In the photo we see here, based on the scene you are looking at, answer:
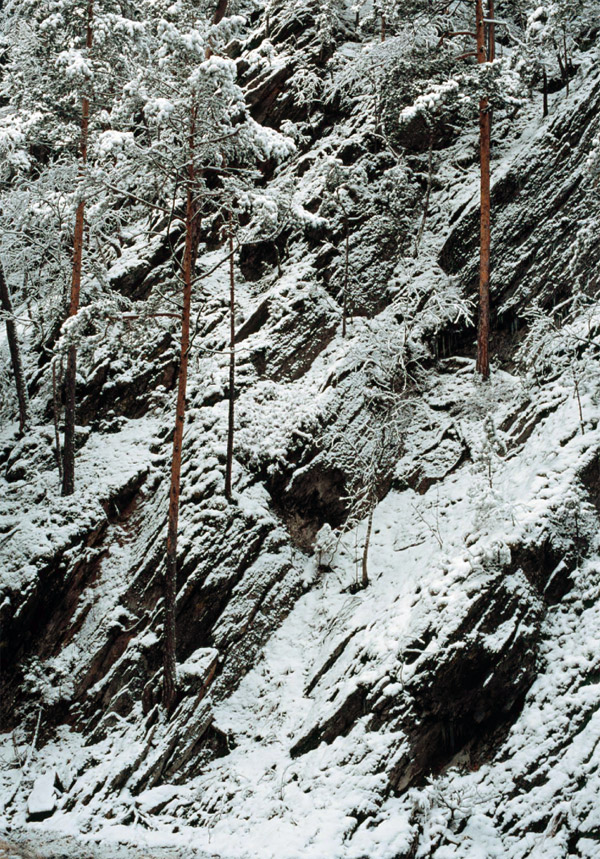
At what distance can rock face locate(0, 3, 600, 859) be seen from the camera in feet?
29.7

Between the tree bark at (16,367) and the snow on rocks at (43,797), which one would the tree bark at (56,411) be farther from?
the snow on rocks at (43,797)

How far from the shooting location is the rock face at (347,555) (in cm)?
904

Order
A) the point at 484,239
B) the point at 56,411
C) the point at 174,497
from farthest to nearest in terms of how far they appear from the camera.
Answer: the point at 56,411, the point at 484,239, the point at 174,497

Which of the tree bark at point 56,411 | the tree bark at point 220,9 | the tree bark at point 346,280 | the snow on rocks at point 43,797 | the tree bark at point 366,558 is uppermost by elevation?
the tree bark at point 220,9

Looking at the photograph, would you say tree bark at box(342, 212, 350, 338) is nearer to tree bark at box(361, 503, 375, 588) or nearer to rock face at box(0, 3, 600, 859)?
rock face at box(0, 3, 600, 859)

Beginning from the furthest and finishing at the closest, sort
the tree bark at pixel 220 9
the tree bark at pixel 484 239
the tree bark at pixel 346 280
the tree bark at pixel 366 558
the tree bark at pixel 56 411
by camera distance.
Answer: the tree bark at pixel 220 9 < the tree bark at pixel 346 280 < the tree bark at pixel 56 411 < the tree bark at pixel 484 239 < the tree bark at pixel 366 558

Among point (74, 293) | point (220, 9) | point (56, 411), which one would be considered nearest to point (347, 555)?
point (56, 411)

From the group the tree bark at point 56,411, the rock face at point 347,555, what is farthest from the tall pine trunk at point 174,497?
the tree bark at point 56,411

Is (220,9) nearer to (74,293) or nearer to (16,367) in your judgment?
(74,293)

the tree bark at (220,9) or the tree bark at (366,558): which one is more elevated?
the tree bark at (220,9)

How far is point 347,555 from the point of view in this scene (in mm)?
14148

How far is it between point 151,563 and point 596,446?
34.3ft

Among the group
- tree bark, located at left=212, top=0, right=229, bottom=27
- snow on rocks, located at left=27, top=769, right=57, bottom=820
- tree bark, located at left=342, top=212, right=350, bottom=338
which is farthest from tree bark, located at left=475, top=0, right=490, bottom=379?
snow on rocks, located at left=27, top=769, right=57, bottom=820

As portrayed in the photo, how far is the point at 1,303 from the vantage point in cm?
1916
